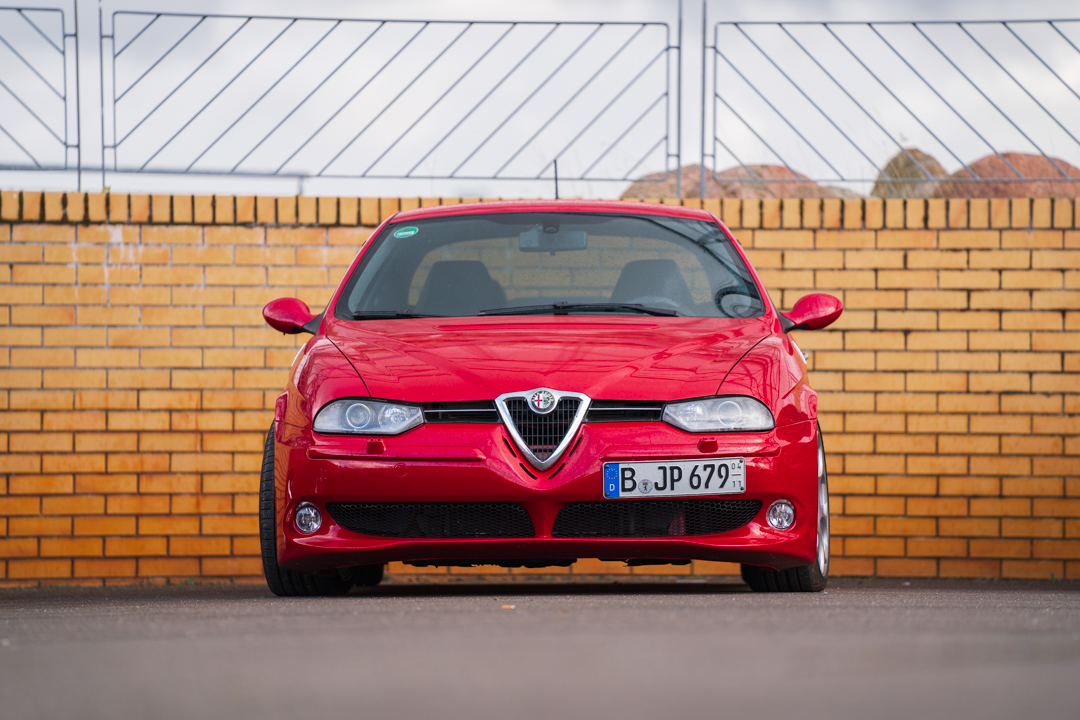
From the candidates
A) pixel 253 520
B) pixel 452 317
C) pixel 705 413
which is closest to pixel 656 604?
pixel 705 413

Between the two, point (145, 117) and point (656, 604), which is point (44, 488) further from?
point (656, 604)

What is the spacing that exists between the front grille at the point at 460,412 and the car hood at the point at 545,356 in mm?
24

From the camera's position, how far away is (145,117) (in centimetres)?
644

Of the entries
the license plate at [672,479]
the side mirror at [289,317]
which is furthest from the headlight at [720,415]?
the side mirror at [289,317]

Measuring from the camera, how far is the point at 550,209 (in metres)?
4.83

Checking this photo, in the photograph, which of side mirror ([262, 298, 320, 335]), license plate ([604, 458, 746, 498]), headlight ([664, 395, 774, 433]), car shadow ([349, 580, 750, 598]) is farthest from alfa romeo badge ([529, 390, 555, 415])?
car shadow ([349, 580, 750, 598])

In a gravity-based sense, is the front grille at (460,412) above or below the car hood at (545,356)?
below

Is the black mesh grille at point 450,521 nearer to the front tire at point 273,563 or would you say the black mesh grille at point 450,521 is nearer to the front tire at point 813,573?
the front tire at point 273,563

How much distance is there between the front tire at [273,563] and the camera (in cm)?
396

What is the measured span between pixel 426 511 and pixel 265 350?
279 cm

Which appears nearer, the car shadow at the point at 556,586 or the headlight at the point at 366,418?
the headlight at the point at 366,418

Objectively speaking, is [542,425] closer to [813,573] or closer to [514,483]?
[514,483]

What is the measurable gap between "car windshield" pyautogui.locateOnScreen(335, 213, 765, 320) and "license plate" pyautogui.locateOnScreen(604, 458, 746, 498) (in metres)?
0.93

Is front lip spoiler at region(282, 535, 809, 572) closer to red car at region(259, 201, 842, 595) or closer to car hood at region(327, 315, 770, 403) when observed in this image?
red car at region(259, 201, 842, 595)
